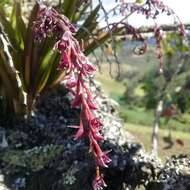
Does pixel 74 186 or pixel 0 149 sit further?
pixel 0 149

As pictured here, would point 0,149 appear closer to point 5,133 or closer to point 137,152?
point 5,133

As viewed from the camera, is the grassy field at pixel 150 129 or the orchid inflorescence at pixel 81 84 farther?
the grassy field at pixel 150 129

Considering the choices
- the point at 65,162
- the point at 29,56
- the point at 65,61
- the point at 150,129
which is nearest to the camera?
the point at 65,61

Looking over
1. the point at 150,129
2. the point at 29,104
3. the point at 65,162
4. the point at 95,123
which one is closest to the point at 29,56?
the point at 29,104

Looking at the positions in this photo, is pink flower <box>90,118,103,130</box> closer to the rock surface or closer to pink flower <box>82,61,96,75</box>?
pink flower <box>82,61,96,75</box>

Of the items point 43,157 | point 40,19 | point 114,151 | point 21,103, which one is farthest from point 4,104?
point 40,19

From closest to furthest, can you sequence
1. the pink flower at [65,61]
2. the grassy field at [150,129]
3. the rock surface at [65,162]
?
the pink flower at [65,61], the rock surface at [65,162], the grassy field at [150,129]

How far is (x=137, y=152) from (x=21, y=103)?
2.75 feet

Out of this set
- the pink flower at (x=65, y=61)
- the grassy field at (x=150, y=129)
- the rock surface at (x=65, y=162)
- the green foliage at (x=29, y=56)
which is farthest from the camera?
the grassy field at (x=150, y=129)

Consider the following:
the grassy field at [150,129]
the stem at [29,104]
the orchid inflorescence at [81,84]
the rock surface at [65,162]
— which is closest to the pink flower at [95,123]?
the orchid inflorescence at [81,84]

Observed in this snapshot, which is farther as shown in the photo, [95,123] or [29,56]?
[29,56]

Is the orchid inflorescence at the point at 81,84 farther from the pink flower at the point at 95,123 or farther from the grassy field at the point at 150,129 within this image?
the grassy field at the point at 150,129

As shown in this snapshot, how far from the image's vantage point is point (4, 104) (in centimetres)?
346

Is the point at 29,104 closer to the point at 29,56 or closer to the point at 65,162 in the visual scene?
the point at 29,56
